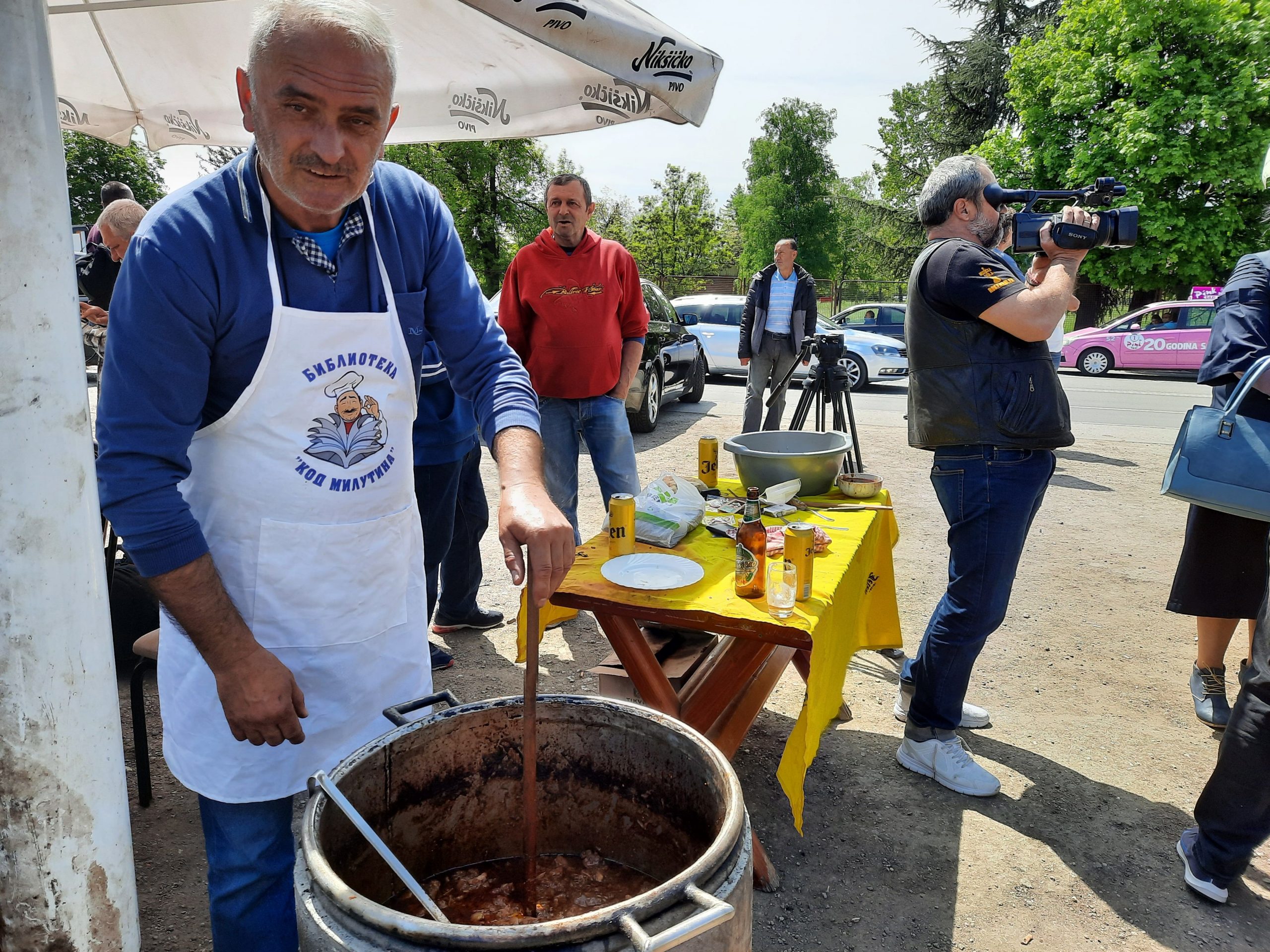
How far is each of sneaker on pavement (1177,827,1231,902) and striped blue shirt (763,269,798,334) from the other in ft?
20.0

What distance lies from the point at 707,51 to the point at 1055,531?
4459 mm

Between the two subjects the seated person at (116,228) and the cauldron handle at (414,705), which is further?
the seated person at (116,228)

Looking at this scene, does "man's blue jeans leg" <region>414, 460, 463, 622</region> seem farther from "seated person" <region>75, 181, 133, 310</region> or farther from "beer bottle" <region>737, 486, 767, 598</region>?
"seated person" <region>75, 181, 133, 310</region>

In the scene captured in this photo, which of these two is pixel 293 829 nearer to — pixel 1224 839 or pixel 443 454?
pixel 443 454

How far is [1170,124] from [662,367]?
16.4 metres

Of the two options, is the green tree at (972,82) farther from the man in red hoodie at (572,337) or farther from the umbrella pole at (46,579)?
the umbrella pole at (46,579)

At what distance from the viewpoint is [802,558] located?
2.38 m

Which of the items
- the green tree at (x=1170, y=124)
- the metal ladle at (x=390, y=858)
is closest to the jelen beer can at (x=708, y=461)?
the metal ladle at (x=390, y=858)

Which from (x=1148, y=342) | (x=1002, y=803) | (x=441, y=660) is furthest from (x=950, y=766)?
(x=1148, y=342)

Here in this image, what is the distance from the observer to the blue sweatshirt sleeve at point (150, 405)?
117 centimetres

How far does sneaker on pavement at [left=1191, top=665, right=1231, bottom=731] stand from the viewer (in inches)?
131

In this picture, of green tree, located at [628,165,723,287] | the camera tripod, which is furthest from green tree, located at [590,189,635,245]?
the camera tripod

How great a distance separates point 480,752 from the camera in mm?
1441

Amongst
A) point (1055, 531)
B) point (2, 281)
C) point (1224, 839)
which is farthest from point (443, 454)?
point (1055, 531)
